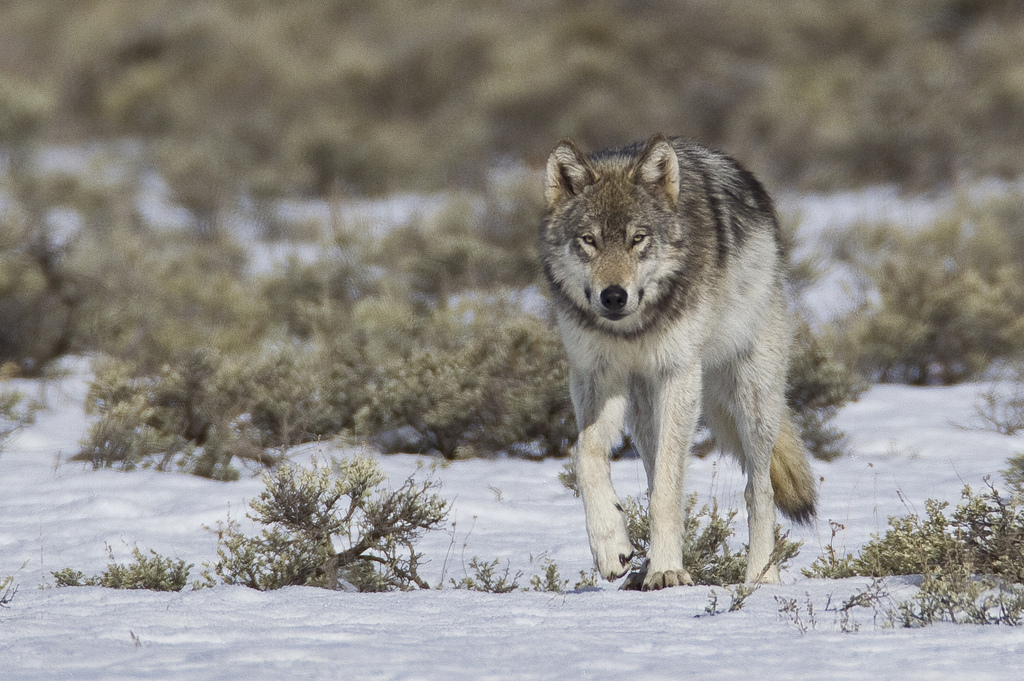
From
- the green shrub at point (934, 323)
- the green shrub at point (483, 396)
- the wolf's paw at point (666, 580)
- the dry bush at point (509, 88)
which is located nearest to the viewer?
the wolf's paw at point (666, 580)

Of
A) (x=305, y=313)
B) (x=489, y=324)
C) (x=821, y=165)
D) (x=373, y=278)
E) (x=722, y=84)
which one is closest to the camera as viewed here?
(x=489, y=324)

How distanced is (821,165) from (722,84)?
3519mm

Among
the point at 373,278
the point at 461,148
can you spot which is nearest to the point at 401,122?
the point at 461,148

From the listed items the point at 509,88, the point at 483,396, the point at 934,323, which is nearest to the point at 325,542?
the point at 483,396

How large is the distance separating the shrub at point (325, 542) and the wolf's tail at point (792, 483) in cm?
158

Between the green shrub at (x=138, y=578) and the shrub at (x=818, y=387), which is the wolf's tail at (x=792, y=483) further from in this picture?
the green shrub at (x=138, y=578)

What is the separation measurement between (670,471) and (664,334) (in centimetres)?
54

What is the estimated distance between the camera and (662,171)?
4512 millimetres

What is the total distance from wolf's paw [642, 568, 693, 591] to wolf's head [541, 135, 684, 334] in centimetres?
96

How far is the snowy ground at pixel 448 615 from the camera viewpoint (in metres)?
2.86

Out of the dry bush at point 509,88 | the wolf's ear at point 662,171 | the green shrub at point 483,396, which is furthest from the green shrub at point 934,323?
the wolf's ear at point 662,171

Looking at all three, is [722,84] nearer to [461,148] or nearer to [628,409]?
[461,148]

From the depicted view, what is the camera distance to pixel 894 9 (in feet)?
66.1

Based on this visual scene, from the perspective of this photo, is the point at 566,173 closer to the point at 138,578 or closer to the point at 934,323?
the point at 138,578
